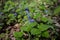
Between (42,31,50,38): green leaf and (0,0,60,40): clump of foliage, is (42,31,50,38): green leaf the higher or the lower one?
the lower one

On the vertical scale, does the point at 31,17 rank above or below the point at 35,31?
above

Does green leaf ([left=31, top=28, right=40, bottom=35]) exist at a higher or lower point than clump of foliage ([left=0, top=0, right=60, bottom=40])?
lower

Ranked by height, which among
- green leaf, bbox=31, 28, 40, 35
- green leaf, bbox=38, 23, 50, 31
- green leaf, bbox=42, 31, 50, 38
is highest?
green leaf, bbox=38, 23, 50, 31

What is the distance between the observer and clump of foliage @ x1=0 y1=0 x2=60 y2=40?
2.33 metres

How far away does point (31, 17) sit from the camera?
2.63 metres

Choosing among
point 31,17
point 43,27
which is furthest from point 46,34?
point 31,17

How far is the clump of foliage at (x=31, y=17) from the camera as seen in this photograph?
233cm

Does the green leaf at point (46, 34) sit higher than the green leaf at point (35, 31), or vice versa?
the green leaf at point (35, 31)

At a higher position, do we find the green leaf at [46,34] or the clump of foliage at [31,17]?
the clump of foliage at [31,17]

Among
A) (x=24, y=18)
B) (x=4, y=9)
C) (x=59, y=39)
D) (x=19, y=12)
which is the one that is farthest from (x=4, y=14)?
(x=59, y=39)

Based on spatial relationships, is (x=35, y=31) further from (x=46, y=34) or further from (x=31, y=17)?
(x=31, y=17)

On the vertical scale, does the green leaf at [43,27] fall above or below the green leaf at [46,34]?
above

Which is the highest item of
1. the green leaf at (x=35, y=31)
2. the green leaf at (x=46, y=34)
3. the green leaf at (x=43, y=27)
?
the green leaf at (x=43, y=27)

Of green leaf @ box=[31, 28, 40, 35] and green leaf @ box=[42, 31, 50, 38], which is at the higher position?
green leaf @ box=[31, 28, 40, 35]
